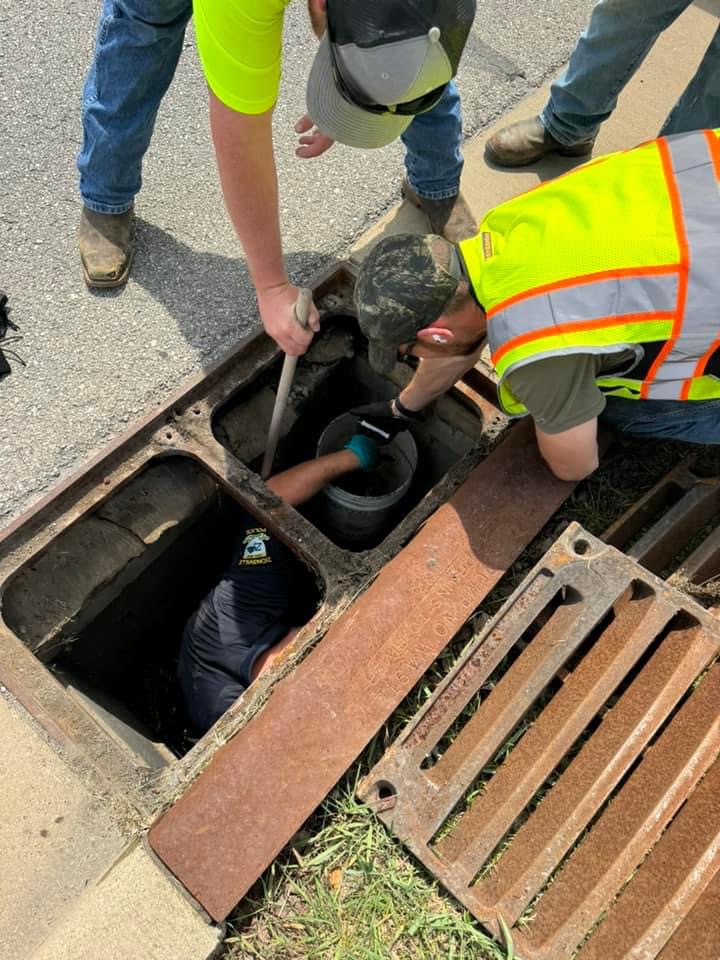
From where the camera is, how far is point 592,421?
198cm

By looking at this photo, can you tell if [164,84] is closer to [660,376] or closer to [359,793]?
[660,376]

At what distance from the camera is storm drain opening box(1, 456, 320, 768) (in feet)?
7.18

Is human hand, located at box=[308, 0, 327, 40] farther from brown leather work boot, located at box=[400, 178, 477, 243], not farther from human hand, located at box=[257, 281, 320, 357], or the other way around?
brown leather work boot, located at box=[400, 178, 477, 243]

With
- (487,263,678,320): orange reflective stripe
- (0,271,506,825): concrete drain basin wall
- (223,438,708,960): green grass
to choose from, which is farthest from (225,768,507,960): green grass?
(487,263,678,320): orange reflective stripe

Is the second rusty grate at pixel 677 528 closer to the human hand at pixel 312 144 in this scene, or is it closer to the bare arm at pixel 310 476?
the bare arm at pixel 310 476

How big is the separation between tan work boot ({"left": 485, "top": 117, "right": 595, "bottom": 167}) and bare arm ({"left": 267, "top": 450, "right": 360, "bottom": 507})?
4.71ft

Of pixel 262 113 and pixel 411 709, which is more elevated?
pixel 262 113

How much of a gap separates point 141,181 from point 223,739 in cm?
195

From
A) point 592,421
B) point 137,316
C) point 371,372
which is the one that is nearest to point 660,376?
point 592,421

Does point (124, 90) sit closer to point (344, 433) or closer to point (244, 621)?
point (344, 433)

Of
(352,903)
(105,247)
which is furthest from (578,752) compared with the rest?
(105,247)

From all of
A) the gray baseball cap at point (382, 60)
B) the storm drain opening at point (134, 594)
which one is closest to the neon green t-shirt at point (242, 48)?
the gray baseball cap at point (382, 60)

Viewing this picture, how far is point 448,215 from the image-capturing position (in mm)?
2879

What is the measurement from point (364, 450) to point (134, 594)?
889mm
